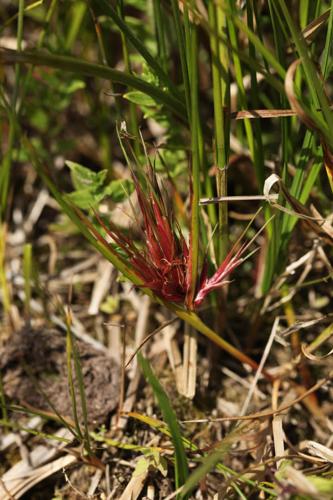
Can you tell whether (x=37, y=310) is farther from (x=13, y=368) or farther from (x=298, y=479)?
(x=298, y=479)

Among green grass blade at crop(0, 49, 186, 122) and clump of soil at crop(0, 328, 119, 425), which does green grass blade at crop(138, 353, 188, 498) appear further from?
green grass blade at crop(0, 49, 186, 122)

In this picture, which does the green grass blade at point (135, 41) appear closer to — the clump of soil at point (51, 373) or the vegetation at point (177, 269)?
the vegetation at point (177, 269)

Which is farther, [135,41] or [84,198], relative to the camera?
[84,198]

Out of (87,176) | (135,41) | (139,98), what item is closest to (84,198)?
(87,176)

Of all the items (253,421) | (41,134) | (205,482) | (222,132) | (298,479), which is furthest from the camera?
(41,134)

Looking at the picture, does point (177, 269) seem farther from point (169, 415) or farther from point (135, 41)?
point (135, 41)

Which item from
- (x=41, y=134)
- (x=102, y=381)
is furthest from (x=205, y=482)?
(x=41, y=134)

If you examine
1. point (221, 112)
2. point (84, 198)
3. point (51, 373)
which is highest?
point (221, 112)

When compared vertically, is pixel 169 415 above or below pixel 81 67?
below
